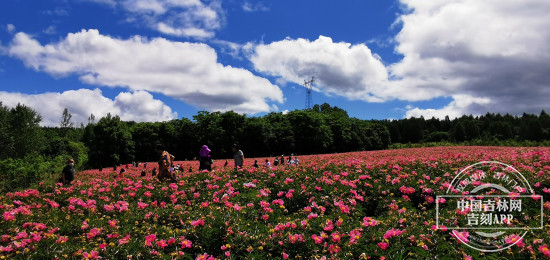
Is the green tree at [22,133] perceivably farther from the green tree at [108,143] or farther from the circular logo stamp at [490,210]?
the circular logo stamp at [490,210]

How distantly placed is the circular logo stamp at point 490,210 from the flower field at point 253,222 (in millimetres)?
140

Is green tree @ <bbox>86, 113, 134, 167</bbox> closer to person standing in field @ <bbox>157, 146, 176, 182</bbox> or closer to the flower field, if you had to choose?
person standing in field @ <bbox>157, 146, 176, 182</bbox>

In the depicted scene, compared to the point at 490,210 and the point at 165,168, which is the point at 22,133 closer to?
the point at 165,168

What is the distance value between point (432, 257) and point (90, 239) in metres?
4.27

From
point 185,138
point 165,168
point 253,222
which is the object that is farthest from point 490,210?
point 185,138

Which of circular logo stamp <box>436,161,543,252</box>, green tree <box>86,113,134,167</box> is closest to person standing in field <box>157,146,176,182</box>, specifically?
circular logo stamp <box>436,161,543,252</box>

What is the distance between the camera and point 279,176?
8.09 meters

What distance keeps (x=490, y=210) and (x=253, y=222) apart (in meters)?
3.58

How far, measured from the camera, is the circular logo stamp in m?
3.76

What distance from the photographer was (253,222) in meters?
4.82

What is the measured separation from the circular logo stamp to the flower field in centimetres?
14

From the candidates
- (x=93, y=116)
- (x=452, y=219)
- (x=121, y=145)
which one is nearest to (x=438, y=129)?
(x=121, y=145)

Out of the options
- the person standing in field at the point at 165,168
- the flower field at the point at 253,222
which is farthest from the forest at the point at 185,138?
the flower field at the point at 253,222

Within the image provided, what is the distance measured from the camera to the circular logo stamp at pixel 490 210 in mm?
3760
